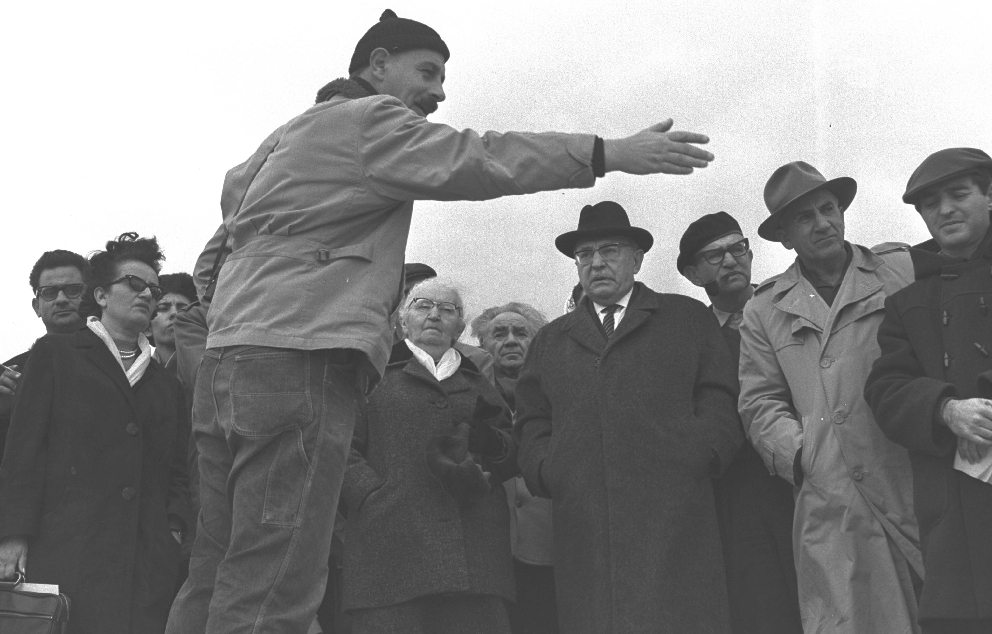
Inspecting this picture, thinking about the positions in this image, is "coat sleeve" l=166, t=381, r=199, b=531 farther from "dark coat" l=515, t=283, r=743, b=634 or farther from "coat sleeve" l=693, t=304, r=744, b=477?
"coat sleeve" l=693, t=304, r=744, b=477

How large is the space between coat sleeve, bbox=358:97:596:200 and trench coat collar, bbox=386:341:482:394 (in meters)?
2.17

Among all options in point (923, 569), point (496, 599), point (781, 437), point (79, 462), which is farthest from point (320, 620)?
point (923, 569)

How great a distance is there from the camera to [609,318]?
558 centimetres

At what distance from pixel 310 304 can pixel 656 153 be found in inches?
45.2

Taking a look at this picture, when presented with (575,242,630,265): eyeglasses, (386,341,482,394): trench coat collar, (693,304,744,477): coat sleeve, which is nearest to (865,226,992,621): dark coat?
(693,304,744,477): coat sleeve

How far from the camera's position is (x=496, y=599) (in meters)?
5.21

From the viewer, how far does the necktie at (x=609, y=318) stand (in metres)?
5.52

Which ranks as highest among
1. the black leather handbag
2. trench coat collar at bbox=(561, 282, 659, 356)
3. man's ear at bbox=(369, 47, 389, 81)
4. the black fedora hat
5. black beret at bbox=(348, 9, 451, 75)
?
black beret at bbox=(348, 9, 451, 75)

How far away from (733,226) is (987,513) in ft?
7.84

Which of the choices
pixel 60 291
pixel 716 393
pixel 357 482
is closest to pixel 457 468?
pixel 357 482

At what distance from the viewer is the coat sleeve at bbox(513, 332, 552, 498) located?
527 cm

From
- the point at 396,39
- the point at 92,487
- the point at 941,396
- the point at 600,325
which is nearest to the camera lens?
the point at 396,39

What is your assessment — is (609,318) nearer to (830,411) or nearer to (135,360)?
(830,411)

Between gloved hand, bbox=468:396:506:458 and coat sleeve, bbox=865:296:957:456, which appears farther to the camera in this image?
gloved hand, bbox=468:396:506:458
